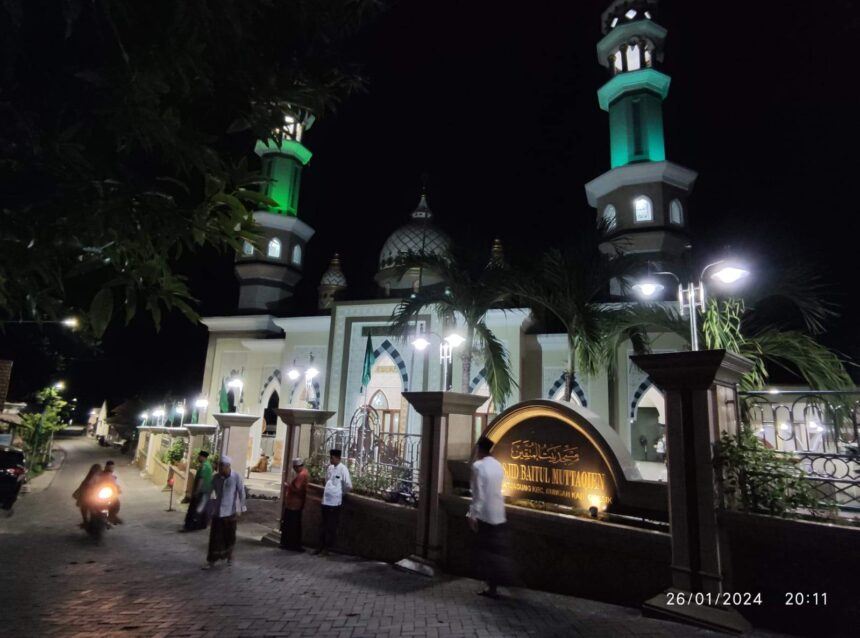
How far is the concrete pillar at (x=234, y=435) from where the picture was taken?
11648mm

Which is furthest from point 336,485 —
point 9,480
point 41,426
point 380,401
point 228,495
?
point 41,426

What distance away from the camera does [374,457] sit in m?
8.44

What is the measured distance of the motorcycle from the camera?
372 inches

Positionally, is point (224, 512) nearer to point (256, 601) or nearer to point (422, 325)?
point (256, 601)

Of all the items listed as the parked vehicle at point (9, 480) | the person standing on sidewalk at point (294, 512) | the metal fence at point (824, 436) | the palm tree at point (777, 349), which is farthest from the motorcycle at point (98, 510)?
the palm tree at point (777, 349)

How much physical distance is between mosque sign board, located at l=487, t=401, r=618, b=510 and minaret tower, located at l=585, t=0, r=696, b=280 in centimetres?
1362

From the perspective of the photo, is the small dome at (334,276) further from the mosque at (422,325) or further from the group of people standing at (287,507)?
the group of people standing at (287,507)

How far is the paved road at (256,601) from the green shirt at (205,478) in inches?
63.3

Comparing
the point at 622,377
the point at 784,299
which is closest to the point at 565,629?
the point at 784,299

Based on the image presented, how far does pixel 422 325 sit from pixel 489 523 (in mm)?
12680

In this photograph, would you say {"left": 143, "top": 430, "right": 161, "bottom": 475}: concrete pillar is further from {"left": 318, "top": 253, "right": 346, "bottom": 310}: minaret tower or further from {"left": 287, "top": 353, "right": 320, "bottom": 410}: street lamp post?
{"left": 318, "top": 253, "right": 346, "bottom": 310}: minaret tower

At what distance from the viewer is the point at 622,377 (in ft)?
55.6

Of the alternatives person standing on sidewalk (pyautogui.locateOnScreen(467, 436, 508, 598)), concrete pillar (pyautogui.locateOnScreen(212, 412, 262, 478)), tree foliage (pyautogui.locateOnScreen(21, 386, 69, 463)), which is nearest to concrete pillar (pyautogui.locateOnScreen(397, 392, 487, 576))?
person standing on sidewalk (pyautogui.locateOnScreen(467, 436, 508, 598))

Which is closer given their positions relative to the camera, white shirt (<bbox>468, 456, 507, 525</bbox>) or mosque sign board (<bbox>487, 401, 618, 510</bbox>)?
white shirt (<bbox>468, 456, 507, 525</bbox>)
